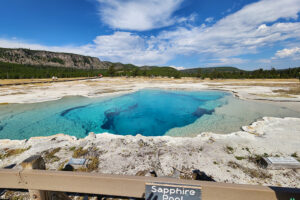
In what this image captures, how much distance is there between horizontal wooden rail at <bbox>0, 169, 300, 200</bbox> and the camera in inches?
57.4

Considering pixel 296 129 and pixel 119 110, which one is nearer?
Answer: pixel 296 129

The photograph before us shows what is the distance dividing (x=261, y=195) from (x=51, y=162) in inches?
236

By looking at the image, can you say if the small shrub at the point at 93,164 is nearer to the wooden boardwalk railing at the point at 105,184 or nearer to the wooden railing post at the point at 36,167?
the wooden railing post at the point at 36,167

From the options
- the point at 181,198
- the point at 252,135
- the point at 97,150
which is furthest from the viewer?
the point at 252,135

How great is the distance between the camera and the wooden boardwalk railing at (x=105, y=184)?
1.46 metres

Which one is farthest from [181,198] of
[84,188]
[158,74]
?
[158,74]

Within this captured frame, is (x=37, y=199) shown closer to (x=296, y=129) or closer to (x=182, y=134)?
(x=182, y=134)

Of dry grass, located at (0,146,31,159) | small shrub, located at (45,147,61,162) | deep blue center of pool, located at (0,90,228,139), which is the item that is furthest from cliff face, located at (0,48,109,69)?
small shrub, located at (45,147,61,162)

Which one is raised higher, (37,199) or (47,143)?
(37,199)

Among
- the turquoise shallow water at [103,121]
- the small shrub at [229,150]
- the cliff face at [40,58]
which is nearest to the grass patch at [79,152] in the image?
the turquoise shallow water at [103,121]

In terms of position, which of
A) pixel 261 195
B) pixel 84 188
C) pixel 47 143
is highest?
pixel 261 195

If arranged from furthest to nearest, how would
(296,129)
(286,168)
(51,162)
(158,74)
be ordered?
(158,74) → (296,129) → (51,162) → (286,168)

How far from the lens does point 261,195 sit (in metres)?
1.46

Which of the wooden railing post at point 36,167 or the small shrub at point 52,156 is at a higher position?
the wooden railing post at point 36,167
